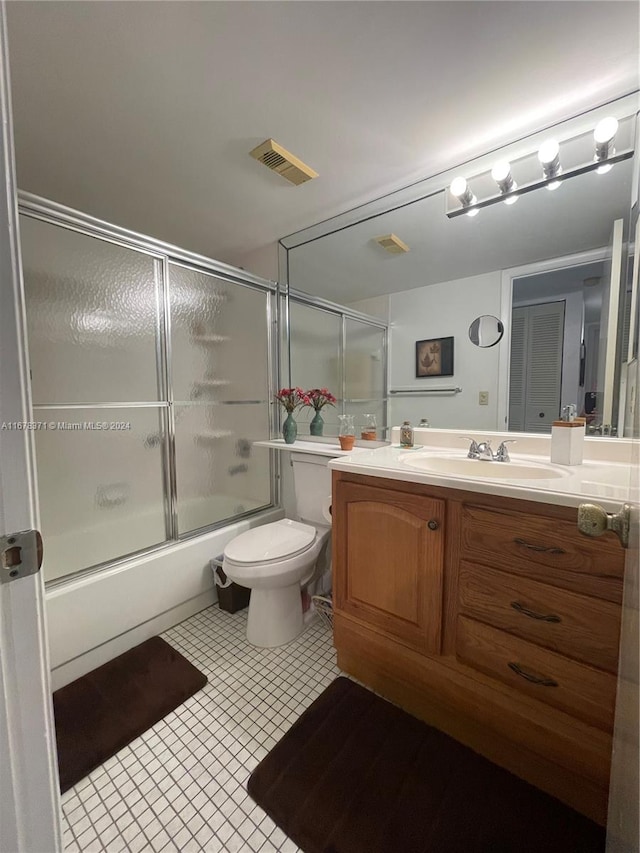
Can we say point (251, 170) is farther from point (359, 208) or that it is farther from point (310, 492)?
point (310, 492)

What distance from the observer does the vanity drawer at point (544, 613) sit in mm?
865

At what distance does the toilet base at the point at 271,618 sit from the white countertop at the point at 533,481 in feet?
2.51

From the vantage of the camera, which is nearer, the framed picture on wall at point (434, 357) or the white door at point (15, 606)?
the white door at point (15, 606)

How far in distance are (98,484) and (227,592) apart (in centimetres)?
88

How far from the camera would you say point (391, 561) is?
4.05 feet

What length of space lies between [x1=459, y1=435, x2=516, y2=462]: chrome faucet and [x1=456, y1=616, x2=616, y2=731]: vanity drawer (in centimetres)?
60

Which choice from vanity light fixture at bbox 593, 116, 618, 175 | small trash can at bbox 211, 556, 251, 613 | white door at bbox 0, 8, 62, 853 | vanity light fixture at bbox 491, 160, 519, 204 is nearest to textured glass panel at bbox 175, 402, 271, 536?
small trash can at bbox 211, 556, 251, 613

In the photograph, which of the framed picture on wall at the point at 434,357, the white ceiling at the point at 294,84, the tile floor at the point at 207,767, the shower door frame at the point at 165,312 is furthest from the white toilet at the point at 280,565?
the white ceiling at the point at 294,84

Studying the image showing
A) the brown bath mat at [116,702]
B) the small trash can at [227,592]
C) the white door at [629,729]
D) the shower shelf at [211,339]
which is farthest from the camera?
the shower shelf at [211,339]

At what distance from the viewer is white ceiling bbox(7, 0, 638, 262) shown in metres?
0.93

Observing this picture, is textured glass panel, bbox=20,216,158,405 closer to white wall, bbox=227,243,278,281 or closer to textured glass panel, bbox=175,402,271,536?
textured glass panel, bbox=175,402,271,536

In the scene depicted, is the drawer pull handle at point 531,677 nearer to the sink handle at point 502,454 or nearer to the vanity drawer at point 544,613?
the vanity drawer at point 544,613

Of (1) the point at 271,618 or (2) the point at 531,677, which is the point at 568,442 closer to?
(2) the point at 531,677

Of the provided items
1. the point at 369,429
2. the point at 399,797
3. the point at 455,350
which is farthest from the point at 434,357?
the point at 399,797
